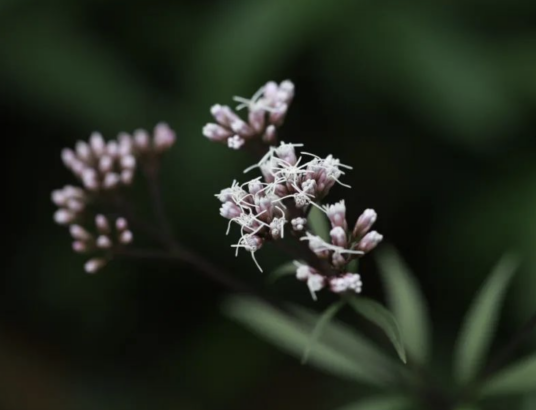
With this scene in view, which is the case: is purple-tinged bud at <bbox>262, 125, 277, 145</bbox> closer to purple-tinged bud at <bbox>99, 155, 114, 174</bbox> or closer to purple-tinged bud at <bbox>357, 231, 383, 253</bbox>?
purple-tinged bud at <bbox>357, 231, 383, 253</bbox>

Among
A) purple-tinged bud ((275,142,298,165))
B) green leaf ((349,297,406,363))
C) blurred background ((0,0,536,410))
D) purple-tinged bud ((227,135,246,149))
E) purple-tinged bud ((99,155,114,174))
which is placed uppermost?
blurred background ((0,0,536,410))

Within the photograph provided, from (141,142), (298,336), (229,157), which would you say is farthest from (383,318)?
(229,157)

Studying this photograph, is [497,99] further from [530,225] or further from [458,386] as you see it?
[458,386]

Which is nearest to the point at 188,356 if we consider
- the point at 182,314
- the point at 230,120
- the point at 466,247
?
the point at 182,314

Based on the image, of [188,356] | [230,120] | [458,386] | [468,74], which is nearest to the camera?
[230,120]

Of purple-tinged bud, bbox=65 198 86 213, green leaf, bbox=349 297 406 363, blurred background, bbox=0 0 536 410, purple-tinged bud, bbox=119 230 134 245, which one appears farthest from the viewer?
blurred background, bbox=0 0 536 410

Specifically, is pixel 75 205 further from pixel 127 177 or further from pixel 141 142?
pixel 141 142

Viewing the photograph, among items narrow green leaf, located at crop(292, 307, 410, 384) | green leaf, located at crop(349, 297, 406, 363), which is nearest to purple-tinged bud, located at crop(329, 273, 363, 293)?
green leaf, located at crop(349, 297, 406, 363)
